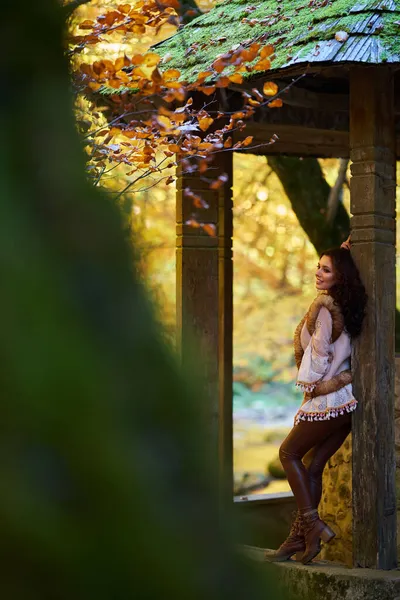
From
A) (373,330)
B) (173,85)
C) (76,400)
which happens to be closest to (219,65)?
(173,85)

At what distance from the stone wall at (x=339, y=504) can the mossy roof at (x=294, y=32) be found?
2.08m

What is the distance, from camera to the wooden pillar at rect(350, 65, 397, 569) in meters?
5.38

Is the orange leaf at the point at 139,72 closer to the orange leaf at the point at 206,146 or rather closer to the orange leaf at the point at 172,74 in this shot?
the orange leaf at the point at 172,74

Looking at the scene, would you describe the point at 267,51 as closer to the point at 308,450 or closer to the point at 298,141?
the point at 308,450

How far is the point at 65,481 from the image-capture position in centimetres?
85

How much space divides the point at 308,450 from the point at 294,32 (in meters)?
2.31

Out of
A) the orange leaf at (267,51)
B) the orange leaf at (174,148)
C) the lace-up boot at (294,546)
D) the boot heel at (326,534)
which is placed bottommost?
the lace-up boot at (294,546)

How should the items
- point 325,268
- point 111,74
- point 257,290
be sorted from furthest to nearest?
point 257,290, point 325,268, point 111,74

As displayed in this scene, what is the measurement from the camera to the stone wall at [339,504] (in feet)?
21.0

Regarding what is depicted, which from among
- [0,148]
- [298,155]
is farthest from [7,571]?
[298,155]

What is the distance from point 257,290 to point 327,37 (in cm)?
1633

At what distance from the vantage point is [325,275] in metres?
5.49

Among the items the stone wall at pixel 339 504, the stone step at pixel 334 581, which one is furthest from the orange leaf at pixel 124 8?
the stone step at pixel 334 581

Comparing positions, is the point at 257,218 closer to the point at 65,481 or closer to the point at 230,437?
the point at 230,437
